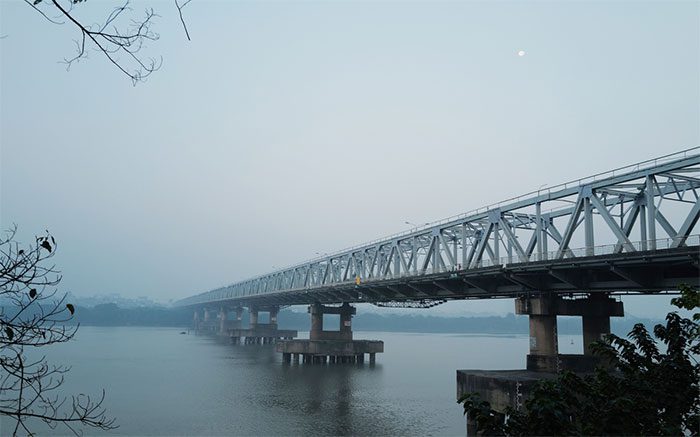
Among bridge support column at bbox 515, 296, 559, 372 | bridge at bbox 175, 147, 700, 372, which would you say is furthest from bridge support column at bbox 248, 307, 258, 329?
bridge support column at bbox 515, 296, 559, 372

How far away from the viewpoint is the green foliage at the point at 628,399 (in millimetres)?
10922

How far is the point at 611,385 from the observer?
1391 centimetres

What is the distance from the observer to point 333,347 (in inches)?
4321

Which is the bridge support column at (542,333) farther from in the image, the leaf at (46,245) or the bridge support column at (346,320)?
the bridge support column at (346,320)

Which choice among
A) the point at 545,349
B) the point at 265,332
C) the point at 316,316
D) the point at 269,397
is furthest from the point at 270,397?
the point at 265,332

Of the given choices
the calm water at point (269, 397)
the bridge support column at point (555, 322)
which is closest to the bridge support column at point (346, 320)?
the calm water at point (269, 397)

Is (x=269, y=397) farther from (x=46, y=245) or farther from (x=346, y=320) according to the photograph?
(x=46, y=245)

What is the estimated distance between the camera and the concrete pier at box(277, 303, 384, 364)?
109125 millimetres

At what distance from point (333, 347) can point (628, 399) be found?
100721 millimetres

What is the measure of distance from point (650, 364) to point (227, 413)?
46.8 m

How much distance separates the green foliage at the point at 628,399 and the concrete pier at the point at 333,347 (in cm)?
9664

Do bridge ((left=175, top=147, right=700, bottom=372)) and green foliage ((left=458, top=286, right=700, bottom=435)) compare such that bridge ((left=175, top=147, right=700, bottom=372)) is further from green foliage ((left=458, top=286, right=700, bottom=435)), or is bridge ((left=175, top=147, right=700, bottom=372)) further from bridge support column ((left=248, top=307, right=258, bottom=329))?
bridge support column ((left=248, top=307, right=258, bottom=329))

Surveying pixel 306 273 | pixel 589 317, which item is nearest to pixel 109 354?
pixel 306 273

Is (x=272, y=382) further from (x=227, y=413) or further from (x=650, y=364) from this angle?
(x=650, y=364)
